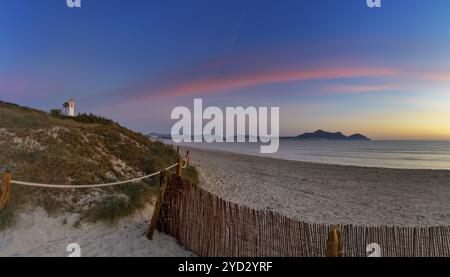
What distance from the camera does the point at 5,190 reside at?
6188 mm

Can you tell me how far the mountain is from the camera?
7.09 metres

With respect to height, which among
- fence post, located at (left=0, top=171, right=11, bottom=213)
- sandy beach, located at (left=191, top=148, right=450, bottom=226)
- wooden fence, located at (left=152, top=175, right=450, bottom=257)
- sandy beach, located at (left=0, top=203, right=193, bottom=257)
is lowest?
sandy beach, located at (left=191, top=148, right=450, bottom=226)

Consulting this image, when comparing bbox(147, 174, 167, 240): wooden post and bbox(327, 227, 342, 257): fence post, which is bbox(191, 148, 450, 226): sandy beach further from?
bbox(327, 227, 342, 257): fence post

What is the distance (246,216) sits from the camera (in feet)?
16.3

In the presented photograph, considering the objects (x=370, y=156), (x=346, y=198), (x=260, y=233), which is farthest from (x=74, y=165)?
(x=370, y=156)

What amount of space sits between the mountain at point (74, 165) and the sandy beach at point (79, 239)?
27 centimetres

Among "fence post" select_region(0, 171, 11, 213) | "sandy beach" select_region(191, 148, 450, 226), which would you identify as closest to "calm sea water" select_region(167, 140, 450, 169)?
"sandy beach" select_region(191, 148, 450, 226)

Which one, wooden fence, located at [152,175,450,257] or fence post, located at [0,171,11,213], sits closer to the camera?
wooden fence, located at [152,175,450,257]

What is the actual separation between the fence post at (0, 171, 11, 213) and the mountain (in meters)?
0.39

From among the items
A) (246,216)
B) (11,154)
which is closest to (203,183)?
(11,154)

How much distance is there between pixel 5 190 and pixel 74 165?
9.39 ft

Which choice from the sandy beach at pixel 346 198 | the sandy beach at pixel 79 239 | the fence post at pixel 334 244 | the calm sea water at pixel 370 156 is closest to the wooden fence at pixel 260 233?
the fence post at pixel 334 244

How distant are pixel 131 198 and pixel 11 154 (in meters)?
4.01
